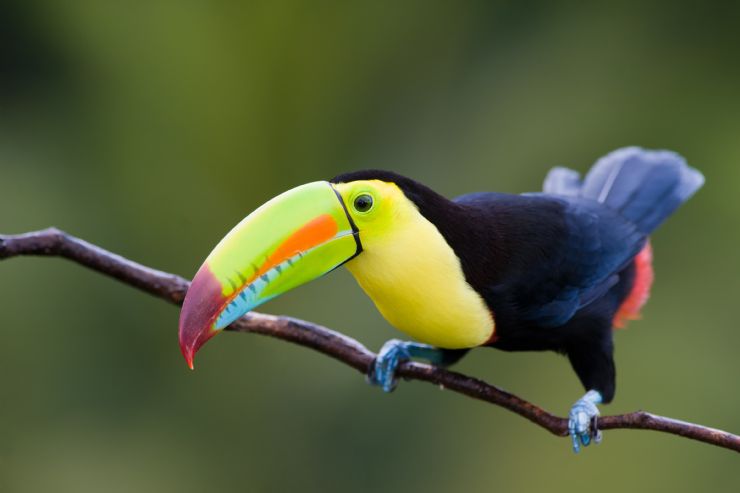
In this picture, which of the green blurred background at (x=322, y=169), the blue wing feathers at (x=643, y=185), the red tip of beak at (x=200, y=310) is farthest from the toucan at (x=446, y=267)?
the green blurred background at (x=322, y=169)

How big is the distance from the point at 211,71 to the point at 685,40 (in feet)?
8.04

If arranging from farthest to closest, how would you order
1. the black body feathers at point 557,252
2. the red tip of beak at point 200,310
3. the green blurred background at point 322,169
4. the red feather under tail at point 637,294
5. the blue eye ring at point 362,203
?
the green blurred background at point 322,169 < the red feather under tail at point 637,294 < the black body feathers at point 557,252 < the blue eye ring at point 362,203 < the red tip of beak at point 200,310

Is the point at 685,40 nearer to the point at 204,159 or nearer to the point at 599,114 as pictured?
the point at 599,114

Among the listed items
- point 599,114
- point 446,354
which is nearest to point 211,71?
point 599,114

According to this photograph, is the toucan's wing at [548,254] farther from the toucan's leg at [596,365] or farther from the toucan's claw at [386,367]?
the toucan's claw at [386,367]

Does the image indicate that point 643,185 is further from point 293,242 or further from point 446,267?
point 293,242

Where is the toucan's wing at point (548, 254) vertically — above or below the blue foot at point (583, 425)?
above

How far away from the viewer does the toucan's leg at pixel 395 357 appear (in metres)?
2.67

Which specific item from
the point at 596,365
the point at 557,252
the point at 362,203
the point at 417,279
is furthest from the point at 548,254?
the point at 362,203

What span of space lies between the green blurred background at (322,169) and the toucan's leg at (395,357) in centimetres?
183

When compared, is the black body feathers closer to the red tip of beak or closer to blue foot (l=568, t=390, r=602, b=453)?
blue foot (l=568, t=390, r=602, b=453)

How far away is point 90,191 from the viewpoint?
5.29m

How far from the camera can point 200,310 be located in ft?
6.63

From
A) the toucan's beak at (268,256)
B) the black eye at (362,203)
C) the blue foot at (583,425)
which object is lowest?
the blue foot at (583,425)
